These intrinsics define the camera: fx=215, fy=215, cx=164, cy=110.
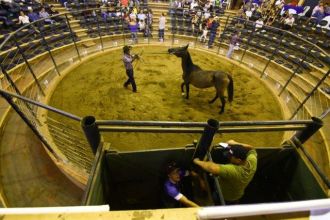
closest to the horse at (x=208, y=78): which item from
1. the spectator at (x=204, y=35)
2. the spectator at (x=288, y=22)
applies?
the spectator at (x=204, y=35)

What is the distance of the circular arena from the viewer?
2.39m

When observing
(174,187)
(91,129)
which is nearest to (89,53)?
(91,129)

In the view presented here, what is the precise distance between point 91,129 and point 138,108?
4387 mm

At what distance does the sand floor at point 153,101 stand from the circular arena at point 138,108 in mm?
32

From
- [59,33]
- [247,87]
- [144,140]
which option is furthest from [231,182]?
[59,33]

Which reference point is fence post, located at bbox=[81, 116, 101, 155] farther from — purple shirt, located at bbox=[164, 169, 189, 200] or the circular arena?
purple shirt, located at bbox=[164, 169, 189, 200]

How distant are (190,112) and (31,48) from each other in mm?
6701

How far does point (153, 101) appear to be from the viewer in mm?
6621

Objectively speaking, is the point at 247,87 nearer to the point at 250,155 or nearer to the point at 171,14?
the point at 250,155

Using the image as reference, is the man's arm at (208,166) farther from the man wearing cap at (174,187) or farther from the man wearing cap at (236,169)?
the man wearing cap at (174,187)

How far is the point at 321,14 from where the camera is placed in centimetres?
1082

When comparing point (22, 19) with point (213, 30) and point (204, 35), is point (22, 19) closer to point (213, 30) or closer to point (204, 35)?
point (204, 35)

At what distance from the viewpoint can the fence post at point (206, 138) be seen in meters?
1.95

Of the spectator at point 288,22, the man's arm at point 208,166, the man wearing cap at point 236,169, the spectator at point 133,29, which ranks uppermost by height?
the man's arm at point 208,166
